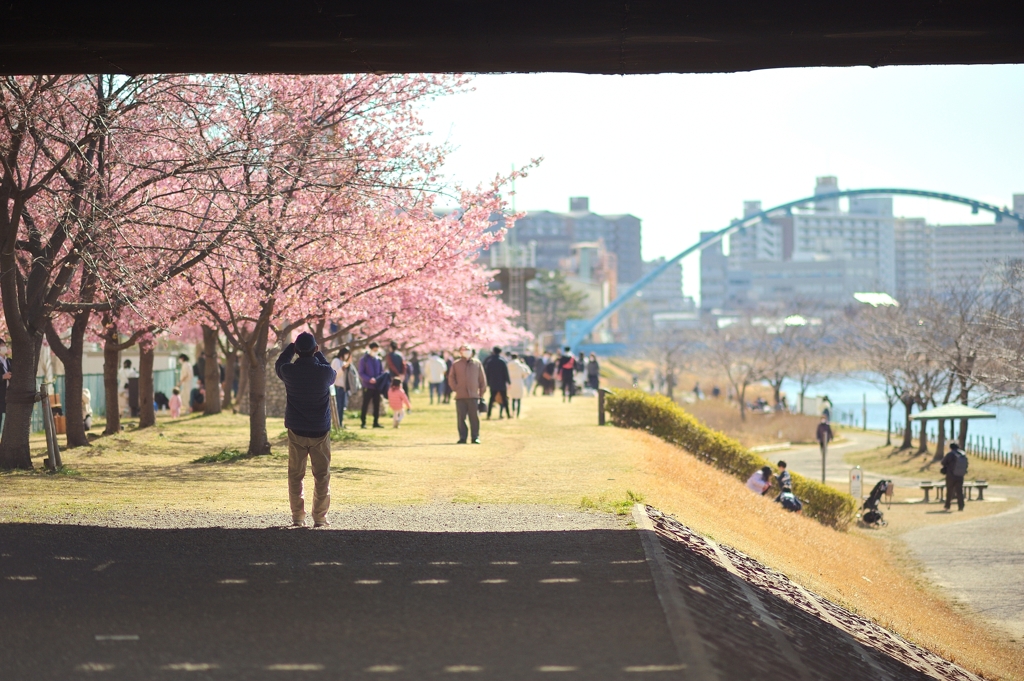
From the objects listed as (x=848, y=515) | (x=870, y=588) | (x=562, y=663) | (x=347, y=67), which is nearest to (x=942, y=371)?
(x=848, y=515)

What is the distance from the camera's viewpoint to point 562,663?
643 centimetres

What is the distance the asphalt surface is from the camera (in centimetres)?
644

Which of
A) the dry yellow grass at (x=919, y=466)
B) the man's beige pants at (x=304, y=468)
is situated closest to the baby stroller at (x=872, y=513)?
the dry yellow grass at (x=919, y=466)

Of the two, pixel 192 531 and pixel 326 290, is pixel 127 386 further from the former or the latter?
pixel 192 531

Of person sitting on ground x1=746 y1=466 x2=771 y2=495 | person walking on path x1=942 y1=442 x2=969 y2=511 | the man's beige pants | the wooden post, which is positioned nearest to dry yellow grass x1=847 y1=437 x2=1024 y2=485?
person walking on path x1=942 y1=442 x2=969 y2=511

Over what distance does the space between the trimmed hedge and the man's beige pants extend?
676 inches

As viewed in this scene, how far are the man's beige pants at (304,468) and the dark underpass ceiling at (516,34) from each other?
3490mm

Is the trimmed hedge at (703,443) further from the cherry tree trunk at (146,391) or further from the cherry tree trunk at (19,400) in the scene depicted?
the cherry tree trunk at (19,400)

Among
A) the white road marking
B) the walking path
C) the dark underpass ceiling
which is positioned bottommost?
the walking path

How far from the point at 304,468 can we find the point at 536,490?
16.7 feet

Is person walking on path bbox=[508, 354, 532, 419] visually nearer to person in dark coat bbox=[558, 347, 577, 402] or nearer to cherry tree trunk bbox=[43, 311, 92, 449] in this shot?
person in dark coat bbox=[558, 347, 577, 402]

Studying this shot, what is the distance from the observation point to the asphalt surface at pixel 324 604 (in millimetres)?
6441

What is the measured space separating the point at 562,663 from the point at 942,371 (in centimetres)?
4576

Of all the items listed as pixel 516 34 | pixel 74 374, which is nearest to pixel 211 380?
pixel 74 374
